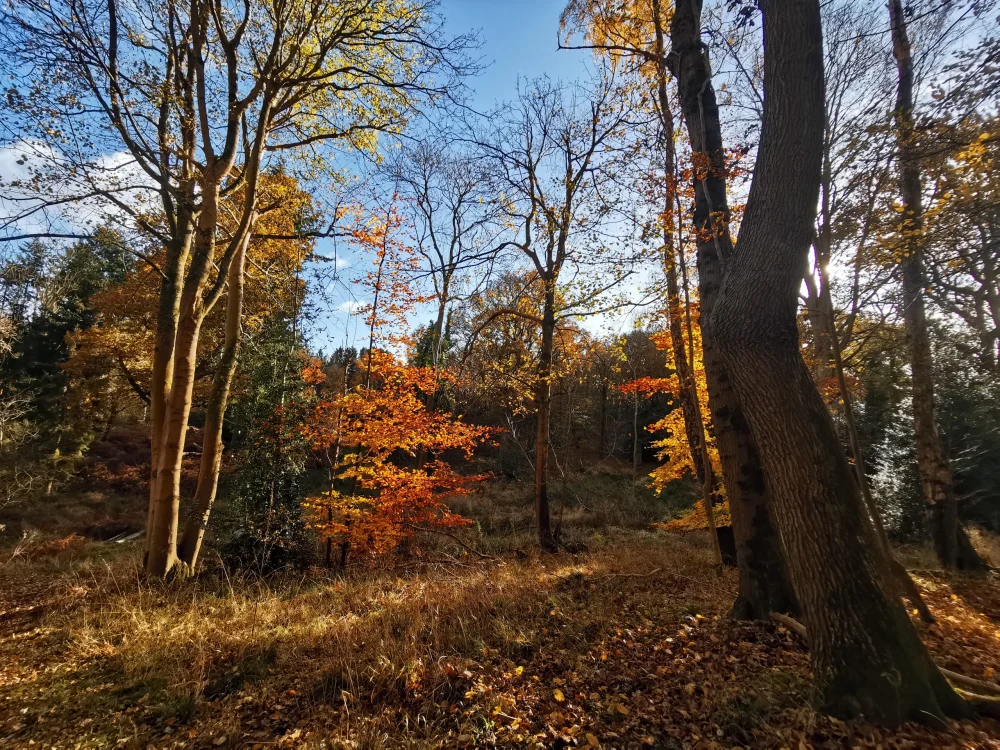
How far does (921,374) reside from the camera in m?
7.77

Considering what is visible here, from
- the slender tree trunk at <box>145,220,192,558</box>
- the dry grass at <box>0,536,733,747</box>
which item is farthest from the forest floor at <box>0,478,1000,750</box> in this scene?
the slender tree trunk at <box>145,220,192,558</box>

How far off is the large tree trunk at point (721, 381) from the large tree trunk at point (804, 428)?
105 centimetres

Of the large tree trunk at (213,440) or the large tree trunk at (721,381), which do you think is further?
the large tree trunk at (213,440)

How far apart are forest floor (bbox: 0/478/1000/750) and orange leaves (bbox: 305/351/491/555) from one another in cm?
322

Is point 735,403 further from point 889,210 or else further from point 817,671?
point 889,210

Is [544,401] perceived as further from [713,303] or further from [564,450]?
[713,303]

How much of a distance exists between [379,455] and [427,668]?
6.58 meters

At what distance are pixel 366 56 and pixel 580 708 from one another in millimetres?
9719

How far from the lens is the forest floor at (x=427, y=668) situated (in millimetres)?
3045

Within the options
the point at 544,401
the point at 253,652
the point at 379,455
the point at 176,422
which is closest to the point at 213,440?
the point at 176,422

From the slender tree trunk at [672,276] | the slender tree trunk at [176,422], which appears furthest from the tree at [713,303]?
the slender tree trunk at [176,422]

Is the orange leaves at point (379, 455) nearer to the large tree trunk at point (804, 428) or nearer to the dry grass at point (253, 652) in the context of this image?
the dry grass at point (253, 652)

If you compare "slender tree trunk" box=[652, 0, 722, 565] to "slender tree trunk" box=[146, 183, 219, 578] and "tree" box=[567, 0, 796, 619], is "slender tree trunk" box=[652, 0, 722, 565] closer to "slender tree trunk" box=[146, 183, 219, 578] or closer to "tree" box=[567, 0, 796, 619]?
"tree" box=[567, 0, 796, 619]

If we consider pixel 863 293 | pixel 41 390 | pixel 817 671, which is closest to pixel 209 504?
pixel 817 671
